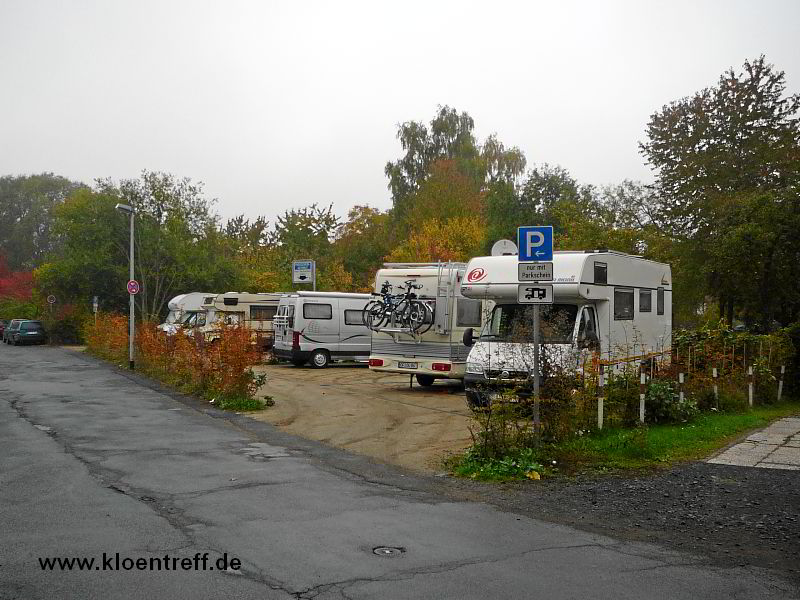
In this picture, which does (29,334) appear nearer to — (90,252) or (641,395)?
(90,252)

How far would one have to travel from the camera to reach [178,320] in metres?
34.6

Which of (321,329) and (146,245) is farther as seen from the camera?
(146,245)

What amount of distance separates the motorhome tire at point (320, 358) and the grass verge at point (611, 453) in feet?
53.1

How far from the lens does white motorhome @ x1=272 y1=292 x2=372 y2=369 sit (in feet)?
85.9

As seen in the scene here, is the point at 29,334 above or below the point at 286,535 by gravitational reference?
below

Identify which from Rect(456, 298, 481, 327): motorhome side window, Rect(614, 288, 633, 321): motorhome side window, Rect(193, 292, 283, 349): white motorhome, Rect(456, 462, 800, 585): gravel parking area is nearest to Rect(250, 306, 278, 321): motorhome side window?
Rect(193, 292, 283, 349): white motorhome

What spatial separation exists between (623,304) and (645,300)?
119 centimetres

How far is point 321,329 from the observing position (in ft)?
86.9

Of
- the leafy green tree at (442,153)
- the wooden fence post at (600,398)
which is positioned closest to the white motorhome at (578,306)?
the wooden fence post at (600,398)

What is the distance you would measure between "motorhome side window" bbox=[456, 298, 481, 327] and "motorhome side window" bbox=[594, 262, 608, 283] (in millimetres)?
4788

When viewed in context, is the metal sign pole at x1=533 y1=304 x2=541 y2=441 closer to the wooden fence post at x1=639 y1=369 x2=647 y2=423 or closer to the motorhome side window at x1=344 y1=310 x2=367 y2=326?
the wooden fence post at x1=639 y1=369 x2=647 y2=423

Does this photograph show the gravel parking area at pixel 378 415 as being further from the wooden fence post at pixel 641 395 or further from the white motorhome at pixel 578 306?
the wooden fence post at pixel 641 395

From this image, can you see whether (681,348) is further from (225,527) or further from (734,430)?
(225,527)

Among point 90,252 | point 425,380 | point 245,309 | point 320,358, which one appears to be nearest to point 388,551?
point 425,380
